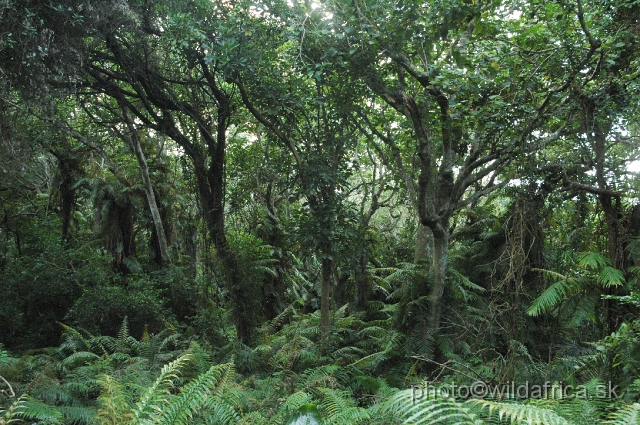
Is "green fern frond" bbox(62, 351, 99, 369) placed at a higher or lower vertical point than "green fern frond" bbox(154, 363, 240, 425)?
lower

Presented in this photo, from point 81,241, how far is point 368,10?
8171 mm

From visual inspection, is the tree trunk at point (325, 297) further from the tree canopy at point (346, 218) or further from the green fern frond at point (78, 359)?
the green fern frond at point (78, 359)

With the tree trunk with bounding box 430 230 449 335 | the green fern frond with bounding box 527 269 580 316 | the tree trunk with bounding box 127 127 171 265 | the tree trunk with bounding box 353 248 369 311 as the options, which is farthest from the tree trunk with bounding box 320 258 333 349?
the tree trunk with bounding box 127 127 171 265

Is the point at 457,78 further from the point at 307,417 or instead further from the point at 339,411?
the point at 307,417

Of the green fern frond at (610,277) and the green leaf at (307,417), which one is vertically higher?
the green fern frond at (610,277)

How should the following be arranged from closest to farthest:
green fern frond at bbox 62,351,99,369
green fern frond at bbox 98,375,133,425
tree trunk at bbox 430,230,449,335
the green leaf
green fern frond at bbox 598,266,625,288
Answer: the green leaf → green fern frond at bbox 98,375,133,425 → green fern frond at bbox 598,266,625,288 → green fern frond at bbox 62,351,99,369 → tree trunk at bbox 430,230,449,335

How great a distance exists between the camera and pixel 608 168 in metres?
6.70

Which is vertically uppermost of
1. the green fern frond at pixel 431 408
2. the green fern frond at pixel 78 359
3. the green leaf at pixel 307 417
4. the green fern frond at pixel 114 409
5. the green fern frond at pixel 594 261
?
the green fern frond at pixel 594 261

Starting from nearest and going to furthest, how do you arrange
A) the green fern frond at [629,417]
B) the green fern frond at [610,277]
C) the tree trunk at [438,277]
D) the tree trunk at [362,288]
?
the green fern frond at [629,417]
the green fern frond at [610,277]
the tree trunk at [438,277]
the tree trunk at [362,288]

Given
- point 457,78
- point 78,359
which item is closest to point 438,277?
point 457,78

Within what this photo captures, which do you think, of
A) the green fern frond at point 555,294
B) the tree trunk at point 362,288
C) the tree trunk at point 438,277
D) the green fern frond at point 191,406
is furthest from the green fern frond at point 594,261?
the tree trunk at point 362,288

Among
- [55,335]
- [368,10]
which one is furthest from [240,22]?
[55,335]

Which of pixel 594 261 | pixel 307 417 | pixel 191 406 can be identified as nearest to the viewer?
pixel 307 417

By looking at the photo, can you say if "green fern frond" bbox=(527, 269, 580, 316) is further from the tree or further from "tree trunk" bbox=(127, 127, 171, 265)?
"tree trunk" bbox=(127, 127, 171, 265)
